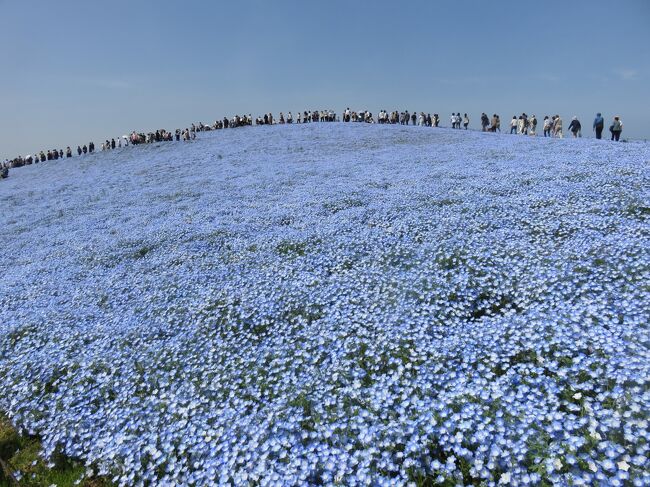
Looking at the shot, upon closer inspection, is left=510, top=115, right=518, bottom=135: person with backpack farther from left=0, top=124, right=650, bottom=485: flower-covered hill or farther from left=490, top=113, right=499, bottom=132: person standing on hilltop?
left=0, top=124, right=650, bottom=485: flower-covered hill

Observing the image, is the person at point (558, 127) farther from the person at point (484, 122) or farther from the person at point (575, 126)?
the person at point (484, 122)

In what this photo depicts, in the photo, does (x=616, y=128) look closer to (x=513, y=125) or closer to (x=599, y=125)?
(x=599, y=125)

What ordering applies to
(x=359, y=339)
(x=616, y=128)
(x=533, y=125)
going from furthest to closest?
(x=533, y=125) < (x=616, y=128) < (x=359, y=339)

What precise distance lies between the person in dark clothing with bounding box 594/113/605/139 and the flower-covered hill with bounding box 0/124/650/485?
1045 cm

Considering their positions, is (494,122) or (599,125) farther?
(494,122)

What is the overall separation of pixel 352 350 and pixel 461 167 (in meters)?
13.3

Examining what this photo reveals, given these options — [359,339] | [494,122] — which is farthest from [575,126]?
[359,339]

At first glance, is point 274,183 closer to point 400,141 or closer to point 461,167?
point 461,167

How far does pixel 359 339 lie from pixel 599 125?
2403 cm

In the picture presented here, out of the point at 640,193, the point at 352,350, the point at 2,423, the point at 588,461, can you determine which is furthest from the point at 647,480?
the point at 640,193

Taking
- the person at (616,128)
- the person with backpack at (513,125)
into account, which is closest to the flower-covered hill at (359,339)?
the person at (616,128)

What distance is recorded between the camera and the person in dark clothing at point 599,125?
2308cm

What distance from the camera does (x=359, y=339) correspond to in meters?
6.07

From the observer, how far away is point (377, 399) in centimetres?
482
